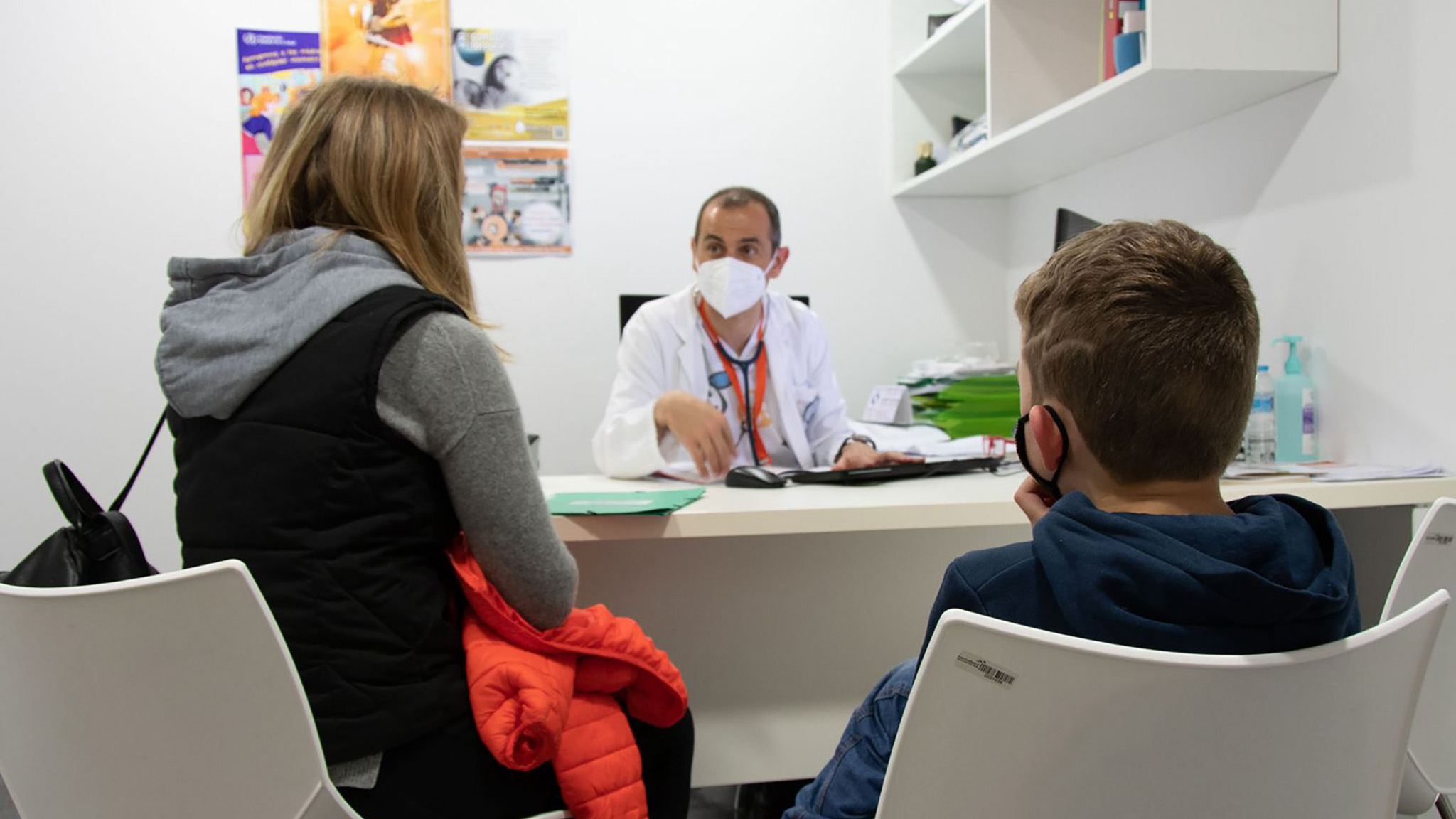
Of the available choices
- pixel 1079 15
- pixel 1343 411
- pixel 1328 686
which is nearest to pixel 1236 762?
pixel 1328 686

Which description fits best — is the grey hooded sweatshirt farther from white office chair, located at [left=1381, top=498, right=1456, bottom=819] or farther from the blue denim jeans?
white office chair, located at [left=1381, top=498, right=1456, bottom=819]

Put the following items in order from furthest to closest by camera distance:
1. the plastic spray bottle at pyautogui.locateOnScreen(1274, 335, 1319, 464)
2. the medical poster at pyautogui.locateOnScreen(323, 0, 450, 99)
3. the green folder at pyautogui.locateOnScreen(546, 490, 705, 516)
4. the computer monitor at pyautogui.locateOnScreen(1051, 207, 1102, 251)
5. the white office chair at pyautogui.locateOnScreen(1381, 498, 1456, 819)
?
the medical poster at pyautogui.locateOnScreen(323, 0, 450, 99), the computer monitor at pyautogui.locateOnScreen(1051, 207, 1102, 251), the plastic spray bottle at pyautogui.locateOnScreen(1274, 335, 1319, 464), the green folder at pyautogui.locateOnScreen(546, 490, 705, 516), the white office chair at pyautogui.locateOnScreen(1381, 498, 1456, 819)

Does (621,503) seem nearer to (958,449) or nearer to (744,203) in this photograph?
(958,449)

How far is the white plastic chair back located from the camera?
2.45 ft

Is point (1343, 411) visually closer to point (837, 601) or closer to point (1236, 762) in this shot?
point (837, 601)

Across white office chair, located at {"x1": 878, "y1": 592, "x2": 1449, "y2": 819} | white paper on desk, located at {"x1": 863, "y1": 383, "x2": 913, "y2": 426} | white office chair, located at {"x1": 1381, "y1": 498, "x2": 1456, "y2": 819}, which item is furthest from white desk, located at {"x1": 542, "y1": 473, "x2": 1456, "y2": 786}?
white paper on desk, located at {"x1": 863, "y1": 383, "x2": 913, "y2": 426}

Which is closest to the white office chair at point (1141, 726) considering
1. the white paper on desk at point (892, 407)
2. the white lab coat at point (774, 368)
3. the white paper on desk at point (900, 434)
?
the white lab coat at point (774, 368)

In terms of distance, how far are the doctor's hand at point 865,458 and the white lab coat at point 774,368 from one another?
520 mm

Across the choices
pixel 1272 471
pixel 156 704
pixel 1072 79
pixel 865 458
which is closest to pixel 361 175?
pixel 156 704

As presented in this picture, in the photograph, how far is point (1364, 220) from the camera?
5.57ft

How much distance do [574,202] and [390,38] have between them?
73 centimetres

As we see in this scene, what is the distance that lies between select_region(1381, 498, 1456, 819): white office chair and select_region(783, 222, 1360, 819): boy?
163mm

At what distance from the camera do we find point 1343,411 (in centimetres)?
179

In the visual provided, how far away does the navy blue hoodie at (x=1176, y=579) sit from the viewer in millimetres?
622
